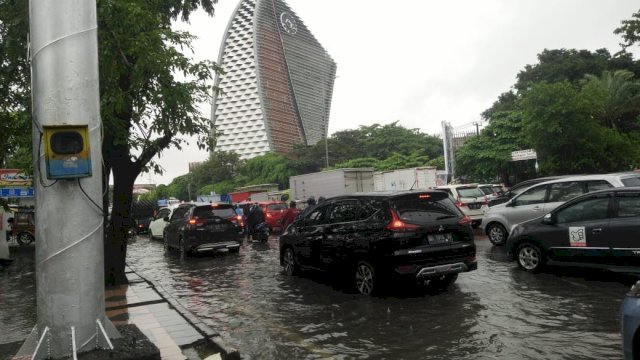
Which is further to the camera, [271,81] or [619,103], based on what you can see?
[271,81]

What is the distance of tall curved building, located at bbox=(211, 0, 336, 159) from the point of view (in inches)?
4749

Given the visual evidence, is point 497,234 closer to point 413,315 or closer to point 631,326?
point 413,315

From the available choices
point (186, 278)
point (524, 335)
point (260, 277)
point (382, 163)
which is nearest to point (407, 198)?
point (524, 335)

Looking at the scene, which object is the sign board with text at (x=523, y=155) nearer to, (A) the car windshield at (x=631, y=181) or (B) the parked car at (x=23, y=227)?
(A) the car windshield at (x=631, y=181)

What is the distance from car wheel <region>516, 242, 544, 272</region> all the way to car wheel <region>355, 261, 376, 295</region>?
3435 millimetres

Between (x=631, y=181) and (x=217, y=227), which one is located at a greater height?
(x=631, y=181)

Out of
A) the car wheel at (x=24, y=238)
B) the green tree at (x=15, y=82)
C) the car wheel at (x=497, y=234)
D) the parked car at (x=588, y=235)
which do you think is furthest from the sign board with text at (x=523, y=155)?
the green tree at (x=15, y=82)

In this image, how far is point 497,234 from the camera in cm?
1355

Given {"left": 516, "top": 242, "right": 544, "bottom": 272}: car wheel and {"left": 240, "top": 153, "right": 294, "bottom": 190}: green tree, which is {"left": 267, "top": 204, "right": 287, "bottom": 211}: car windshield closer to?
{"left": 516, "top": 242, "right": 544, "bottom": 272}: car wheel

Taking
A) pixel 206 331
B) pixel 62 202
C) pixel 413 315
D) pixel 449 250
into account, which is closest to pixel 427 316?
pixel 413 315

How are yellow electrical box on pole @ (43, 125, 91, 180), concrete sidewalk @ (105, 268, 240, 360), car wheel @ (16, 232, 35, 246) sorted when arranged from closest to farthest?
yellow electrical box on pole @ (43, 125, 91, 180) < concrete sidewalk @ (105, 268, 240, 360) < car wheel @ (16, 232, 35, 246)

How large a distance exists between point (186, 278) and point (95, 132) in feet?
26.6

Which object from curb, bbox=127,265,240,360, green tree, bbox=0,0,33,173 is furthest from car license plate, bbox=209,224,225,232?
green tree, bbox=0,0,33,173

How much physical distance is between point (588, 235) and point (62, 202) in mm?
7896
